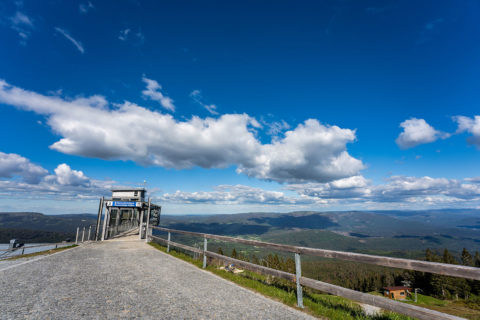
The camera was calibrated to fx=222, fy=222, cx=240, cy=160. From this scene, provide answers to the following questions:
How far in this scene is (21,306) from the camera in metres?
4.45

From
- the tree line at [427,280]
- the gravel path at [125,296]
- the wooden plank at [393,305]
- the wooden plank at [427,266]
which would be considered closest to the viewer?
the wooden plank at [427,266]

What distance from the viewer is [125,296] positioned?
5.35 m

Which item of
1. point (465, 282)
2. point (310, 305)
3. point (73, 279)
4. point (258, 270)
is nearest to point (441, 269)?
point (310, 305)

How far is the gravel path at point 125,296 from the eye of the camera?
4.32 meters

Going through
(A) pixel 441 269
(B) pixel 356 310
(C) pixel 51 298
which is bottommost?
(B) pixel 356 310

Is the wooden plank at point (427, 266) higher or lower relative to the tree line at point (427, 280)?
higher

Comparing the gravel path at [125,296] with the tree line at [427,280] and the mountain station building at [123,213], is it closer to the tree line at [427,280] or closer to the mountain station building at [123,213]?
the mountain station building at [123,213]

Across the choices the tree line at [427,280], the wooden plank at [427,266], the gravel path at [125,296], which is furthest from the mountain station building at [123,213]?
the tree line at [427,280]

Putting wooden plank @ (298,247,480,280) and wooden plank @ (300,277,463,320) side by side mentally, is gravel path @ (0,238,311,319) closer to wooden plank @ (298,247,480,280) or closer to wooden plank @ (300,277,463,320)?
wooden plank @ (300,277,463,320)

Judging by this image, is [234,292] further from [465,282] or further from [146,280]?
[465,282]

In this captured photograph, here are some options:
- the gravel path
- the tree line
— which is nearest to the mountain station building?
the gravel path

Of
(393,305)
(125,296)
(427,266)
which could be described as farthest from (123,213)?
(427,266)

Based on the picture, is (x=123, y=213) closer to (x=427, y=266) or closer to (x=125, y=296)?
(x=125, y=296)

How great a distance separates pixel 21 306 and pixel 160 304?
2682 mm
